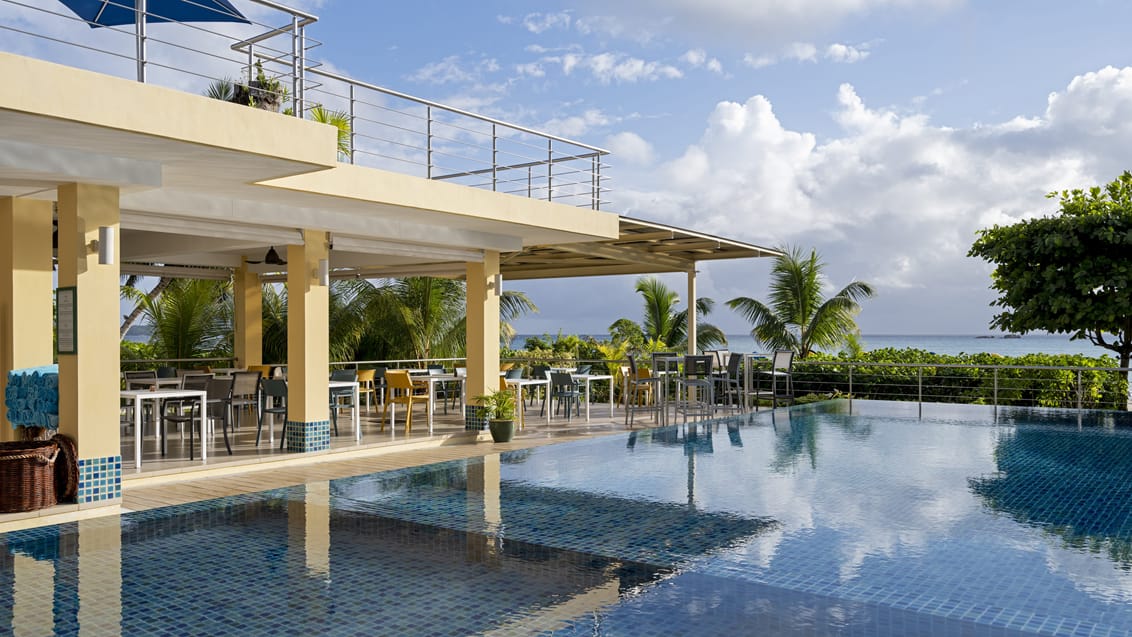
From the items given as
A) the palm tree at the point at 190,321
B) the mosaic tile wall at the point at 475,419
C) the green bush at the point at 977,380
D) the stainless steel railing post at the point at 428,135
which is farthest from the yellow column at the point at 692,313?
the palm tree at the point at 190,321

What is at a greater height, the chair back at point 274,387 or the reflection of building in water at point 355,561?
the chair back at point 274,387

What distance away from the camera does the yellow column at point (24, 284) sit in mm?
7941

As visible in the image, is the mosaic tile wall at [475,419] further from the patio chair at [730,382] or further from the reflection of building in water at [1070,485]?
the reflection of building in water at [1070,485]

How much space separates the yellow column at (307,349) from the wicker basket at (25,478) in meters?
3.18

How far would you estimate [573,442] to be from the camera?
38.6 ft

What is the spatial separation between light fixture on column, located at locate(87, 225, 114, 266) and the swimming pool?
6.88 ft

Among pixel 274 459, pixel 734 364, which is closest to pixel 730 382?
pixel 734 364

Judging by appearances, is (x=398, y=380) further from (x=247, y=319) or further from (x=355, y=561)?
(x=355, y=561)

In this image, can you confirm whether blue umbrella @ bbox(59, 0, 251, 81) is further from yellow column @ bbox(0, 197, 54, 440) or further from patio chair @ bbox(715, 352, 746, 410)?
patio chair @ bbox(715, 352, 746, 410)

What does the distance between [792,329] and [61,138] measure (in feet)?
57.6

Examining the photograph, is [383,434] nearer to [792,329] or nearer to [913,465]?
[913,465]

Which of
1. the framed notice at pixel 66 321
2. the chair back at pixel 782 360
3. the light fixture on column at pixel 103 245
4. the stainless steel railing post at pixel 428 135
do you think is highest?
the stainless steel railing post at pixel 428 135

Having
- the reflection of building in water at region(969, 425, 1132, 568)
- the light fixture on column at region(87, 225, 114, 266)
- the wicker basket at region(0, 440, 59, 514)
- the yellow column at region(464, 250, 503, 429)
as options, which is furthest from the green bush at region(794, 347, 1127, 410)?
the wicker basket at region(0, 440, 59, 514)

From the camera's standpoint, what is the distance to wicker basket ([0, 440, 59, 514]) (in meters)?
6.70
